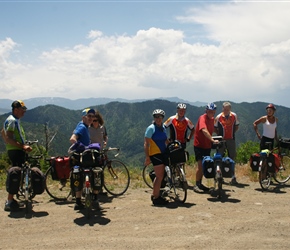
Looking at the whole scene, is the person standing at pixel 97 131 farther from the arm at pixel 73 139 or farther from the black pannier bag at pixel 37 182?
the black pannier bag at pixel 37 182

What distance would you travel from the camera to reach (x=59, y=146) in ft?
536

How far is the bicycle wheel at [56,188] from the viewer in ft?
27.4

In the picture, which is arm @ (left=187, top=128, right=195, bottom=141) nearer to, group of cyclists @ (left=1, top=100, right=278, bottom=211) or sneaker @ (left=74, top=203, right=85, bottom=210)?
group of cyclists @ (left=1, top=100, right=278, bottom=211)

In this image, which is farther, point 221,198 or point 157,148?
point 221,198

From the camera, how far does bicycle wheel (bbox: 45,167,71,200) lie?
8.34 m

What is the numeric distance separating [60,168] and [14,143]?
1.26 meters

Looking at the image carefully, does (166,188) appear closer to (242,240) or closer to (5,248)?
(242,240)

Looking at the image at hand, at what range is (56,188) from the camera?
9.22 m

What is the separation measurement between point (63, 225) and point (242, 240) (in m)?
3.28

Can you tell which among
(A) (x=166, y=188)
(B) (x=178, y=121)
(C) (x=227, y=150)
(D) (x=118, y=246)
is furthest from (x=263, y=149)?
(D) (x=118, y=246)

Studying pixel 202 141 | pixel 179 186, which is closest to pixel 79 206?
pixel 179 186

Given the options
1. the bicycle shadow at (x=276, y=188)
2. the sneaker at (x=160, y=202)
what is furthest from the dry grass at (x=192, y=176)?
the sneaker at (x=160, y=202)

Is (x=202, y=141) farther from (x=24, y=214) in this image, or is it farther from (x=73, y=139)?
(x=24, y=214)

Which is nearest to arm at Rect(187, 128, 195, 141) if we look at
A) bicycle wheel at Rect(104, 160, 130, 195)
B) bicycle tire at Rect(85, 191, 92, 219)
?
bicycle wheel at Rect(104, 160, 130, 195)
